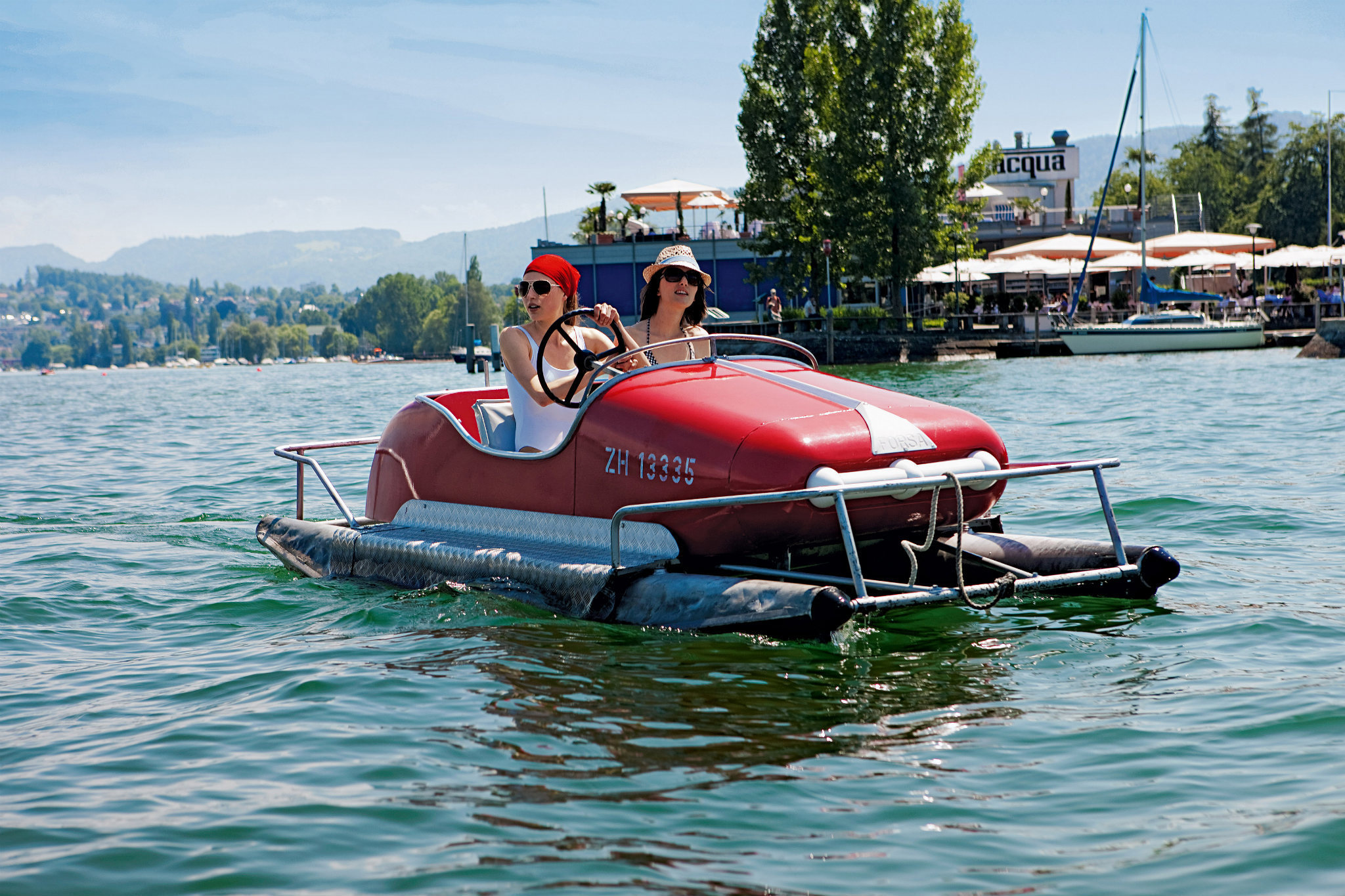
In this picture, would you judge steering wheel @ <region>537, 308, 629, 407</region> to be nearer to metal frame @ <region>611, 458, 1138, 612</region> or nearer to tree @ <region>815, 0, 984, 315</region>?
metal frame @ <region>611, 458, 1138, 612</region>

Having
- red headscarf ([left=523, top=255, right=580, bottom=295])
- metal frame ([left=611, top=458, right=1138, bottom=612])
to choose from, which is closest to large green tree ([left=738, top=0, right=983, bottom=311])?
red headscarf ([left=523, top=255, right=580, bottom=295])

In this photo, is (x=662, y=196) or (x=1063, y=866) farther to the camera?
(x=662, y=196)

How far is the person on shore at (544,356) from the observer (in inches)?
266

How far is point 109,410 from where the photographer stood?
38.2m

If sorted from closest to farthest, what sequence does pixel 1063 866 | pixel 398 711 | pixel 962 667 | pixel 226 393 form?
pixel 1063 866, pixel 398 711, pixel 962 667, pixel 226 393

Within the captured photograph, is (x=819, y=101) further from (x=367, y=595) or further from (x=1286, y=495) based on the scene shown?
(x=367, y=595)

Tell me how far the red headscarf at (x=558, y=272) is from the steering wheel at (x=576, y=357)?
1.32ft

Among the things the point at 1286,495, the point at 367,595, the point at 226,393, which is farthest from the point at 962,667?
the point at 226,393

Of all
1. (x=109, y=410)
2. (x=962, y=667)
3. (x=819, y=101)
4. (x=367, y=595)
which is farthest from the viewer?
(x=819, y=101)

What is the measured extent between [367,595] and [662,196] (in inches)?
1887

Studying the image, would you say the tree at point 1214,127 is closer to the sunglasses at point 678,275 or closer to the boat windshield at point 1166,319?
the boat windshield at point 1166,319

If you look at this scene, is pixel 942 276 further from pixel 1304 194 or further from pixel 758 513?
pixel 758 513

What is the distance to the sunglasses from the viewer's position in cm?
686

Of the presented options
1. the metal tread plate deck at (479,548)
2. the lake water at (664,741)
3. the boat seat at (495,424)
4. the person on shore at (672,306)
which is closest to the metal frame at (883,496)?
the metal tread plate deck at (479,548)
